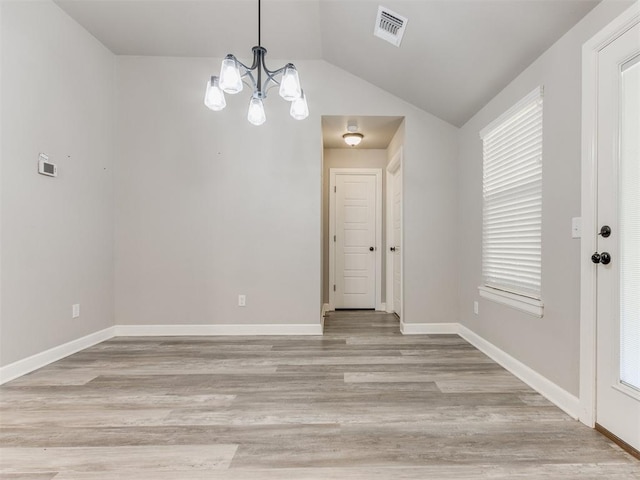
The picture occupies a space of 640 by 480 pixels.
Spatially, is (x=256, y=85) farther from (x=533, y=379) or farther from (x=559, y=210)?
(x=533, y=379)

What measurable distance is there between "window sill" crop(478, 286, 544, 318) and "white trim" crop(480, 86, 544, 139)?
1.42 meters

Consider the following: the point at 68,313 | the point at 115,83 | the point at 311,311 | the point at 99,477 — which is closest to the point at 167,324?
the point at 68,313

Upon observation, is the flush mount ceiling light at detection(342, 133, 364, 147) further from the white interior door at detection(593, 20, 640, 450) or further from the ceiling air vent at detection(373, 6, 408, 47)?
the white interior door at detection(593, 20, 640, 450)

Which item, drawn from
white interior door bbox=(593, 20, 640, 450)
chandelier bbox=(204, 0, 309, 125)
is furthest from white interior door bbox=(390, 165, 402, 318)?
white interior door bbox=(593, 20, 640, 450)

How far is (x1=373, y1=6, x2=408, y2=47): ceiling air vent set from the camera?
2.57 metres

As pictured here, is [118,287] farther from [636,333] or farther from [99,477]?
[636,333]

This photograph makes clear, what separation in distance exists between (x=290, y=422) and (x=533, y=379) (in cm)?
171

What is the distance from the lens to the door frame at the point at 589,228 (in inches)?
68.2

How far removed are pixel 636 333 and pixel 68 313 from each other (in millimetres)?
4065

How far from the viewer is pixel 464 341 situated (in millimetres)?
3344

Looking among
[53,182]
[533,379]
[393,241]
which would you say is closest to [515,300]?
[533,379]

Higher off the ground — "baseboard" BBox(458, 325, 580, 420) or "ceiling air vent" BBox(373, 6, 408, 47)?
"ceiling air vent" BBox(373, 6, 408, 47)

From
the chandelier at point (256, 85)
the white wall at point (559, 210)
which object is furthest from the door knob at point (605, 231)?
the chandelier at point (256, 85)

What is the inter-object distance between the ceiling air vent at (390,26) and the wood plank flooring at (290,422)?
9.07 feet
